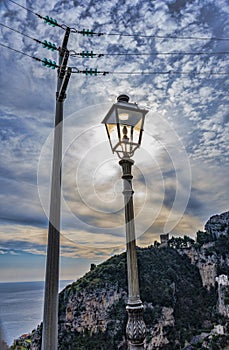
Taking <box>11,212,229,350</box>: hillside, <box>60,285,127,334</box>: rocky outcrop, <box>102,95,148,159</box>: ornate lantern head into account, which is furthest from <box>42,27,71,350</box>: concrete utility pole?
<box>60,285,127,334</box>: rocky outcrop

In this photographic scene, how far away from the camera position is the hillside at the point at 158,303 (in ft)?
67.5

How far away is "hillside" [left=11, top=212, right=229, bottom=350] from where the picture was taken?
20.6 m

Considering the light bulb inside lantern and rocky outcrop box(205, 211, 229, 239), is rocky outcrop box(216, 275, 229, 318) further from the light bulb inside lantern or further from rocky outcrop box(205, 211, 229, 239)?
the light bulb inside lantern

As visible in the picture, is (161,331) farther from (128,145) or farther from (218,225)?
(128,145)

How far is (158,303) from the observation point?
2506cm

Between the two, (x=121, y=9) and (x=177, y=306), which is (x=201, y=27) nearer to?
(x=121, y=9)

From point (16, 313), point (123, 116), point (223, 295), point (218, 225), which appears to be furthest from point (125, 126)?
point (218, 225)

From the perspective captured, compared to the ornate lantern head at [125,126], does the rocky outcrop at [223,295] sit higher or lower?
lower

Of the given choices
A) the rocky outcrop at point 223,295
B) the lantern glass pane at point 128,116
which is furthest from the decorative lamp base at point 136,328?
the rocky outcrop at point 223,295

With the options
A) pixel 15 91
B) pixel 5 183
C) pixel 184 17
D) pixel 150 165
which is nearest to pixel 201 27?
pixel 184 17

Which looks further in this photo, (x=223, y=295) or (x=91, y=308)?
(x=223, y=295)

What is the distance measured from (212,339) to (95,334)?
11899 millimetres

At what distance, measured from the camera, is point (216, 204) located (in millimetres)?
12500

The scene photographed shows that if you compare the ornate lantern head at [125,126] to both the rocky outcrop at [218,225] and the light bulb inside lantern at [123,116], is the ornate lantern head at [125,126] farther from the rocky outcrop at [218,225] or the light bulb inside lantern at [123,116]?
the rocky outcrop at [218,225]
